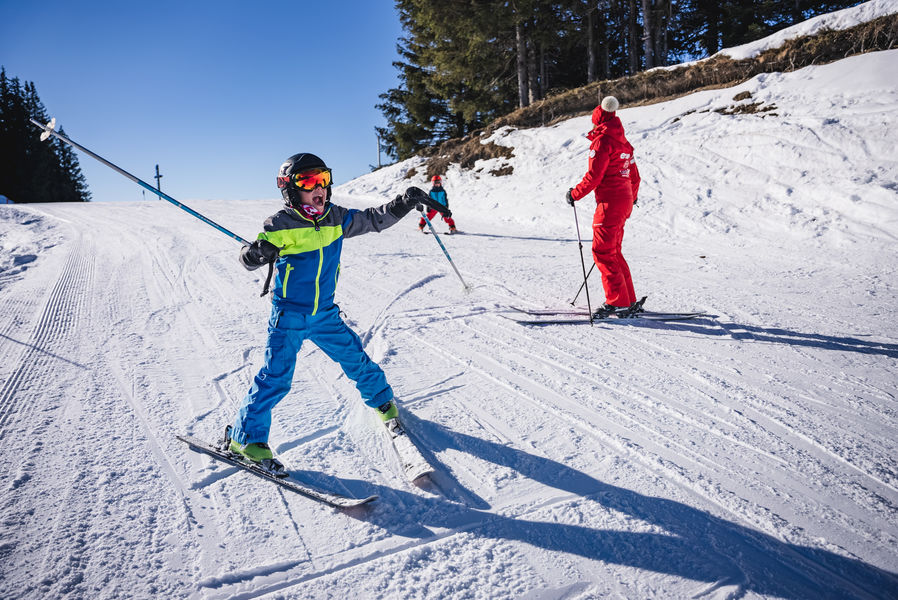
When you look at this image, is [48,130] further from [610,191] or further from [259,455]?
[610,191]

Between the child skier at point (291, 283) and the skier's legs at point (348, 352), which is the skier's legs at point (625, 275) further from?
the child skier at point (291, 283)

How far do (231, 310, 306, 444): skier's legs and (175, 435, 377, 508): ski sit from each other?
0.12 m

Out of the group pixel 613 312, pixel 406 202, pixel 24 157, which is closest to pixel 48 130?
pixel 406 202

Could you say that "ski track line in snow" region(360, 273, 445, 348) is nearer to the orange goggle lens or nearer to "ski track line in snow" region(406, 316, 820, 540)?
"ski track line in snow" region(406, 316, 820, 540)

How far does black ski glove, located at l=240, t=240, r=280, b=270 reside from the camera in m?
2.46

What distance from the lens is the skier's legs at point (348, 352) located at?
9.11 feet

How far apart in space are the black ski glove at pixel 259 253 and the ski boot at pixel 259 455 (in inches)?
42.9

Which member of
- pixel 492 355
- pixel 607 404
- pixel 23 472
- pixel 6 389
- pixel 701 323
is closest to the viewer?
pixel 23 472

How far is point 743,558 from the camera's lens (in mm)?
1898

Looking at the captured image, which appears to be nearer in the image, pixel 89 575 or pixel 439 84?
pixel 89 575

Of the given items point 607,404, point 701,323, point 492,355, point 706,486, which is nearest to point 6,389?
point 492,355

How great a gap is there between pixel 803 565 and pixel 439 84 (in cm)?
2404

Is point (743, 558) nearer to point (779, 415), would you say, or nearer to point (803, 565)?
point (803, 565)

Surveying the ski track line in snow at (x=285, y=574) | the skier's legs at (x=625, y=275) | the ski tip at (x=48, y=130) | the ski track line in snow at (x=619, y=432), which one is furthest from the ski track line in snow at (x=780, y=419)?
the ski tip at (x=48, y=130)
